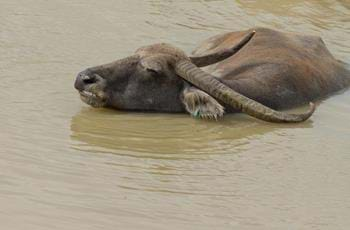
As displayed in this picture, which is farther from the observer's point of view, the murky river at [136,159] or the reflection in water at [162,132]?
the reflection in water at [162,132]

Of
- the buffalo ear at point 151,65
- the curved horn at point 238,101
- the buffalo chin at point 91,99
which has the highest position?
the buffalo ear at point 151,65

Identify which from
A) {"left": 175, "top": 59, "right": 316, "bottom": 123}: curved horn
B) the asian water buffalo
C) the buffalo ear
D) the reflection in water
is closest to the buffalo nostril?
the asian water buffalo

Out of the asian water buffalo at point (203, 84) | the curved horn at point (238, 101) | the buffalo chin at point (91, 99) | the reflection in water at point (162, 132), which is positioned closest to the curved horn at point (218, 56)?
the asian water buffalo at point (203, 84)

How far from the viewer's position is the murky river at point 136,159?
5434 millimetres

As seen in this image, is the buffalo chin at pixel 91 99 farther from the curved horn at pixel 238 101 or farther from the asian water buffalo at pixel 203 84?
the curved horn at pixel 238 101

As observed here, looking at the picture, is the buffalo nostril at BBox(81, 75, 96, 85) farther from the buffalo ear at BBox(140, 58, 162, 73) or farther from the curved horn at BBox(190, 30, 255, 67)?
the curved horn at BBox(190, 30, 255, 67)

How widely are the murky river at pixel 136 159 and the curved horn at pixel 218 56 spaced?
546 mm

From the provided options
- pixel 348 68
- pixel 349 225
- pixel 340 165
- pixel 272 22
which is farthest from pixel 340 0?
pixel 349 225

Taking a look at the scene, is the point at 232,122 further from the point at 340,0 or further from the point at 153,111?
the point at 340,0

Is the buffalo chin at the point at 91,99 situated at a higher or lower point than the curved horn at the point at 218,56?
lower

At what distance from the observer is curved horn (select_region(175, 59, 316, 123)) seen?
Answer: 25.2ft

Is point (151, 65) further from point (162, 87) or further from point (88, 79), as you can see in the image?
point (88, 79)

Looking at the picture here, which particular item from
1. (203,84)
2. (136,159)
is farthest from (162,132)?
(136,159)

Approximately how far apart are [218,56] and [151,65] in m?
0.60
